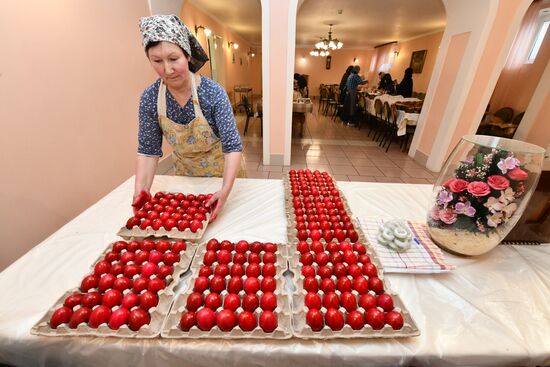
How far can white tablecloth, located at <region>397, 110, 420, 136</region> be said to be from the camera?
4363 millimetres

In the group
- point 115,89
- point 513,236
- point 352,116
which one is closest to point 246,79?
point 352,116

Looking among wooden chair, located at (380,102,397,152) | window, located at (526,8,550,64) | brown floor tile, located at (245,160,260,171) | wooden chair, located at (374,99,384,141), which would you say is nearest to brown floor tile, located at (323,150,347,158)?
wooden chair, located at (380,102,397,152)

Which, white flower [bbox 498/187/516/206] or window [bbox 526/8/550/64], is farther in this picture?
window [bbox 526/8/550/64]

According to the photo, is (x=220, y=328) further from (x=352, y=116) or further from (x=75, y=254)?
(x=352, y=116)

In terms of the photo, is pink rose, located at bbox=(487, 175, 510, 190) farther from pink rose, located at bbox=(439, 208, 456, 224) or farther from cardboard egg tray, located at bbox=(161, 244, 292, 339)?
cardboard egg tray, located at bbox=(161, 244, 292, 339)

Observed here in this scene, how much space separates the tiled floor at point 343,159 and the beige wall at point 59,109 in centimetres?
186

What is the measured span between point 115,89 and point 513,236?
10.8 feet

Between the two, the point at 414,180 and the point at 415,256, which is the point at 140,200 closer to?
the point at 415,256

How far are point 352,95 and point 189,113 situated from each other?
230 inches

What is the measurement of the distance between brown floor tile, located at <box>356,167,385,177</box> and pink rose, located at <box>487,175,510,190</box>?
2.96 meters

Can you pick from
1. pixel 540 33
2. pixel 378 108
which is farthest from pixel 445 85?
pixel 540 33

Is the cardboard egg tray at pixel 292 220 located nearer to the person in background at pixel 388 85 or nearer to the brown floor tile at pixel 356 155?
the brown floor tile at pixel 356 155

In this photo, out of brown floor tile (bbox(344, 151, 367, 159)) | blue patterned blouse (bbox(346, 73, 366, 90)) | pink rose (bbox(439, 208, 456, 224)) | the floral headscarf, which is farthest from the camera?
blue patterned blouse (bbox(346, 73, 366, 90))

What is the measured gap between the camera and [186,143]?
4.40 ft
